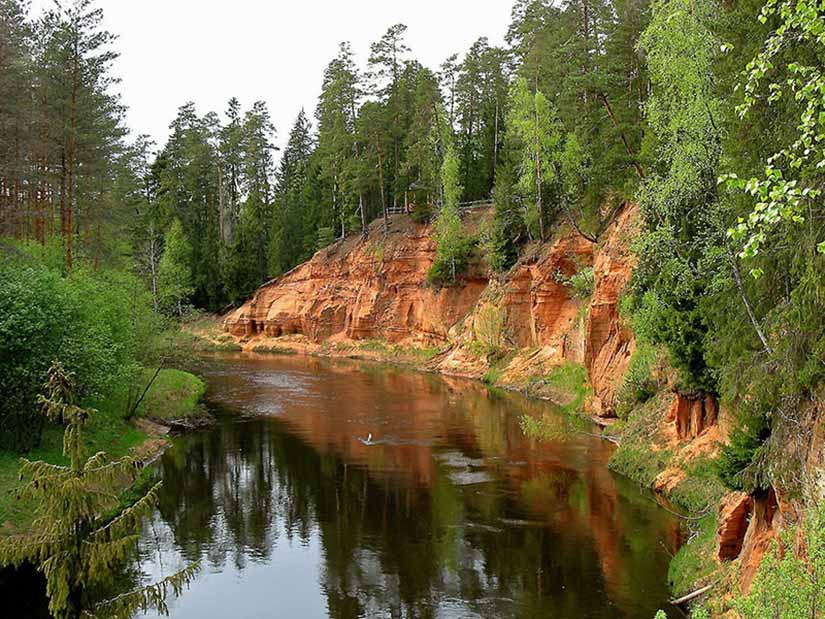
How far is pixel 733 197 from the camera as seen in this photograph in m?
14.7

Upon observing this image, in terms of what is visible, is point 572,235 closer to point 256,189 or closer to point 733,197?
point 733,197

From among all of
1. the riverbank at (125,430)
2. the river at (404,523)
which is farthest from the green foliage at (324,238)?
the river at (404,523)

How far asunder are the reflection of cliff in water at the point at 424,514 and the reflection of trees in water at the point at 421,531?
0.17 ft

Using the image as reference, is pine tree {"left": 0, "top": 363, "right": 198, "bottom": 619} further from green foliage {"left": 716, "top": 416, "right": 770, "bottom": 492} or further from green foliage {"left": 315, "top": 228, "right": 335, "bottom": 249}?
green foliage {"left": 315, "top": 228, "right": 335, "bottom": 249}

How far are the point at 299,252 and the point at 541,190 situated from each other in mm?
35321

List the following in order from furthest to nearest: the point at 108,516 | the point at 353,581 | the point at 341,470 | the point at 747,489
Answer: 1. the point at 341,470
2. the point at 108,516
3. the point at 353,581
4. the point at 747,489

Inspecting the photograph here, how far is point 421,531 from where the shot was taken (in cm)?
2030

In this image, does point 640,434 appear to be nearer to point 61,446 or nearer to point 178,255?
point 61,446

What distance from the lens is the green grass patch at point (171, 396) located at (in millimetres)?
34625

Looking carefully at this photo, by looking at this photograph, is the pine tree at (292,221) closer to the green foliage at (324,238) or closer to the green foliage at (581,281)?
the green foliage at (324,238)

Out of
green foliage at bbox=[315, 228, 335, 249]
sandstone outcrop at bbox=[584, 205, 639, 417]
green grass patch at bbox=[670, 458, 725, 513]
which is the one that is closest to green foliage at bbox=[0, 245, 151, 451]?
green grass patch at bbox=[670, 458, 725, 513]

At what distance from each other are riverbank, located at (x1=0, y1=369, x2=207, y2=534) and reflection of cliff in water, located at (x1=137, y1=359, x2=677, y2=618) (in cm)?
171

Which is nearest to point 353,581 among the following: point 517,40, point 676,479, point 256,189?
point 676,479

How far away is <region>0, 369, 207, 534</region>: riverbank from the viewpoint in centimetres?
1942
